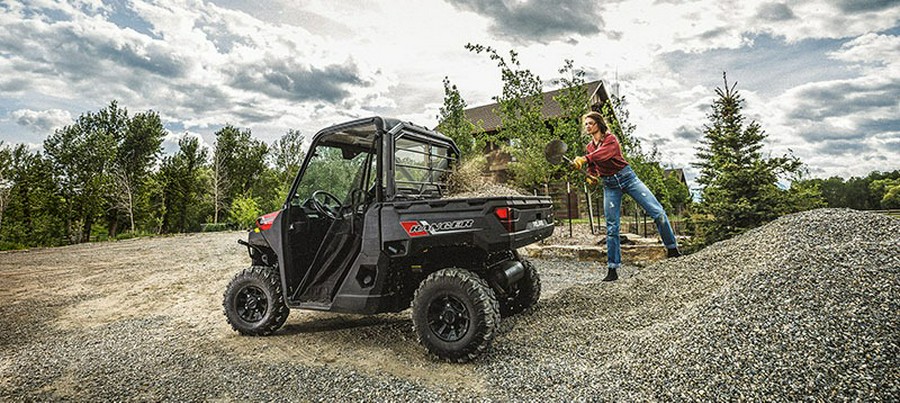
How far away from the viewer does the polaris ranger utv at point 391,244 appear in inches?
133

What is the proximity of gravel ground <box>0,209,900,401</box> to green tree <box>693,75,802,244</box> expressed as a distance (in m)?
1.26

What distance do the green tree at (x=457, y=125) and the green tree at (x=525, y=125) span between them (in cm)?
244

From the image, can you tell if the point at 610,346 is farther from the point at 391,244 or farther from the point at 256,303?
the point at 256,303

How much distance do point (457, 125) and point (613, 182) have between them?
11329 millimetres

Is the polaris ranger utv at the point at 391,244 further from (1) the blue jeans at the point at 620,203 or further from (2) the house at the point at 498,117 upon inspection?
(2) the house at the point at 498,117

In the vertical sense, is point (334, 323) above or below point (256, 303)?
below

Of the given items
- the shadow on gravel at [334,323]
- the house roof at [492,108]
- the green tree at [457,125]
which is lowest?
the shadow on gravel at [334,323]

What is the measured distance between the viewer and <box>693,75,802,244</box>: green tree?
619cm

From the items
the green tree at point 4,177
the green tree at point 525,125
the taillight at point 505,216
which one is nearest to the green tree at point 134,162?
the green tree at point 4,177

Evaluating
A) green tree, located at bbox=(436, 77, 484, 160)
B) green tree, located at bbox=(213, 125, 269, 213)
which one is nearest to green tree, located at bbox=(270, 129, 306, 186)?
green tree, located at bbox=(213, 125, 269, 213)

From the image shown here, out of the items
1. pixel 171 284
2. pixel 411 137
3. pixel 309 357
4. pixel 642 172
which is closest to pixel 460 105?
pixel 642 172

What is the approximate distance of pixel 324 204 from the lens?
171 inches

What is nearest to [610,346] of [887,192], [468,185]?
[468,185]

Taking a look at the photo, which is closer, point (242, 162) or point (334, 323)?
point (334, 323)
